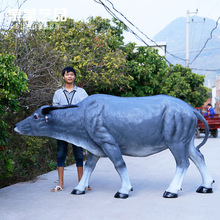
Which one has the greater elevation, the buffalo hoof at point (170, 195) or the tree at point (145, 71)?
the tree at point (145, 71)

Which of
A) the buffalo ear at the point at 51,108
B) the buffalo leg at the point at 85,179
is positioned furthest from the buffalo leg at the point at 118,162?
the buffalo ear at the point at 51,108

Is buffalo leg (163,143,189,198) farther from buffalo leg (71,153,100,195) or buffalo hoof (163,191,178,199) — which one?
buffalo leg (71,153,100,195)

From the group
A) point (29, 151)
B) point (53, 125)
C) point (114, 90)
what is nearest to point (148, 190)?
point (53, 125)

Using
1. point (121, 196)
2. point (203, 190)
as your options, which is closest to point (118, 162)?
point (121, 196)

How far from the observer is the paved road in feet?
16.1

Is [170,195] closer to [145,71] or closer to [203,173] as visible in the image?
[203,173]

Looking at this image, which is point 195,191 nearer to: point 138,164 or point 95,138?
point 95,138

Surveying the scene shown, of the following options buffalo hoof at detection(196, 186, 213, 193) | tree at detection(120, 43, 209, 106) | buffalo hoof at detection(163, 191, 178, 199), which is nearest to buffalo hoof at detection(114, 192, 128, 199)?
buffalo hoof at detection(163, 191, 178, 199)

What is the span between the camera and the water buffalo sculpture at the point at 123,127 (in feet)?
19.0

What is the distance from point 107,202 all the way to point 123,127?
1118 mm

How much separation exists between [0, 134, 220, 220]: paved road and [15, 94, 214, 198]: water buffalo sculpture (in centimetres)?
32

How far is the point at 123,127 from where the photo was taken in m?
5.80

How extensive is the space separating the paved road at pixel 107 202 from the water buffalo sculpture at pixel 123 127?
0.32m

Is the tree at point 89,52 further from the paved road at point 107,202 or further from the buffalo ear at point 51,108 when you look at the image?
the buffalo ear at point 51,108
